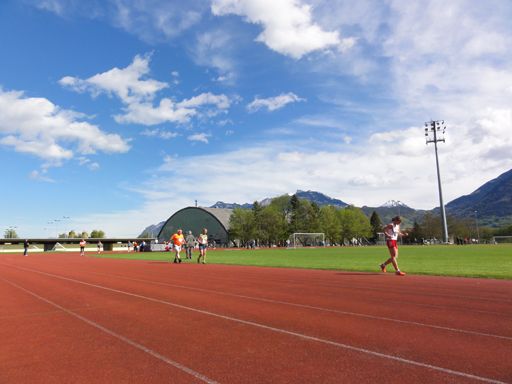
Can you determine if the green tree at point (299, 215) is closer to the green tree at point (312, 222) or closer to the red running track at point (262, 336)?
the green tree at point (312, 222)

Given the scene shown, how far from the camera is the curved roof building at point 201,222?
9488 cm

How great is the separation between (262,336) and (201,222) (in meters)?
95.6

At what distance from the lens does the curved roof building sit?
94.9 m

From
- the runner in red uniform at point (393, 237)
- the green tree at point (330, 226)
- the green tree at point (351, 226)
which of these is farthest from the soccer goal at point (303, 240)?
the runner in red uniform at point (393, 237)

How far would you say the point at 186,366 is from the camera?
11.9 feet

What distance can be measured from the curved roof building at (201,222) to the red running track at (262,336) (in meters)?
86.4

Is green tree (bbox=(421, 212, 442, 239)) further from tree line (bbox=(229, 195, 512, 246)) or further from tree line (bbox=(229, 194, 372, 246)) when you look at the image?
tree line (bbox=(229, 194, 372, 246))

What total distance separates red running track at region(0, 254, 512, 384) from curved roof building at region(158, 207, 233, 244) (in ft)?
284

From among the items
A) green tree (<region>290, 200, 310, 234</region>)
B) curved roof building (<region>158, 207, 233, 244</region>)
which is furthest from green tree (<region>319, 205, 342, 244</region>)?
curved roof building (<region>158, 207, 233, 244</region>)

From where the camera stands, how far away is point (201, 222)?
9838 cm

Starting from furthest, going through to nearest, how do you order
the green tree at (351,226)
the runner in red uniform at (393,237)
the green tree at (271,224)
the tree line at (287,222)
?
1. the green tree at (351,226)
2. the green tree at (271,224)
3. the tree line at (287,222)
4. the runner in red uniform at (393,237)

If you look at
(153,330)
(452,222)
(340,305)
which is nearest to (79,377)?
(153,330)

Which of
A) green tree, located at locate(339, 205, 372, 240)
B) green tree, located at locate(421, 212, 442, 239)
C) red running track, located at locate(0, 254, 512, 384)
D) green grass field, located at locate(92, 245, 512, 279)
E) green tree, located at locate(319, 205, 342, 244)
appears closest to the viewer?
red running track, located at locate(0, 254, 512, 384)

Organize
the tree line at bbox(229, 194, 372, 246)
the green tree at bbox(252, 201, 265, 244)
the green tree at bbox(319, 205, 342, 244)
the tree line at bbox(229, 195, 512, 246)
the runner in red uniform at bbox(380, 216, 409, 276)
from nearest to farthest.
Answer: the runner in red uniform at bbox(380, 216, 409, 276) < the green tree at bbox(252, 201, 265, 244) < the tree line at bbox(229, 194, 372, 246) < the tree line at bbox(229, 195, 512, 246) < the green tree at bbox(319, 205, 342, 244)
